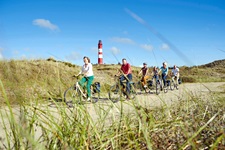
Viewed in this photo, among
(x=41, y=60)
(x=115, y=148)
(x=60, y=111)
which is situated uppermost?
(x=41, y=60)

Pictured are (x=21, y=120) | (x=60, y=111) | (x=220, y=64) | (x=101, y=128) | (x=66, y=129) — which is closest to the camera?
(x=21, y=120)

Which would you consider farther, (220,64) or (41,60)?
(220,64)

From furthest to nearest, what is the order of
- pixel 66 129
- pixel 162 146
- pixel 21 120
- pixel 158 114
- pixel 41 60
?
pixel 41 60
pixel 158 114
pixel 66 129
pixel 162 146
pixel 21 120

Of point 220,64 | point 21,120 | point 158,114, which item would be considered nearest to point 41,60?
point 158,114

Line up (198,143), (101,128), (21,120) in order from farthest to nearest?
1. (101,128)
2. (198,143)
3. (21,120)

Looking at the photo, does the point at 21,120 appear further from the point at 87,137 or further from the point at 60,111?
the point at 60,111

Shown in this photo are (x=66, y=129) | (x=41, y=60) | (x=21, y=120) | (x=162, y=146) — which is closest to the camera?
(x=21, y=120)

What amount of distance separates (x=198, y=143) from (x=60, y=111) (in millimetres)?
1085

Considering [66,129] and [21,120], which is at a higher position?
[21,120]

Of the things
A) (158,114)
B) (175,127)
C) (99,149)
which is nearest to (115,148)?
(99,149)

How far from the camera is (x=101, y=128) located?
240 centimetres

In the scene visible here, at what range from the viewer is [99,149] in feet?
6.11

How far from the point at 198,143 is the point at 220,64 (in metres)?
46.9

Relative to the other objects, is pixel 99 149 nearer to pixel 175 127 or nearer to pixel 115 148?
pixel 115 148
